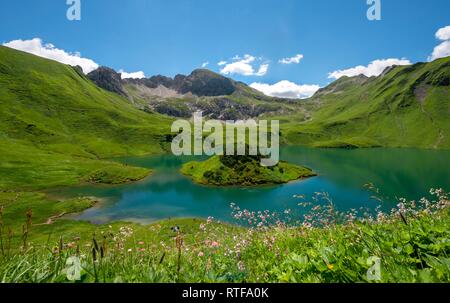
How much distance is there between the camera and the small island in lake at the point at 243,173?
303 ft

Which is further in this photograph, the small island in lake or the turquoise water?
the small island in lake

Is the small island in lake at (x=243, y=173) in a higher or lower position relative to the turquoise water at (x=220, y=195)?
higher

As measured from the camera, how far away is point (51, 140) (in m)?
187

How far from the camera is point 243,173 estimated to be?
313ft

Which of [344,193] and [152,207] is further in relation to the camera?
[344,193]

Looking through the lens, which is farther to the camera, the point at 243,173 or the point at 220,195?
the point at 243,173

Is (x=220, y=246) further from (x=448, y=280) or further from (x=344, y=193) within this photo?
(x=344, y=193)

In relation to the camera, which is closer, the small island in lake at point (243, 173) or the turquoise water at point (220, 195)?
the turquoise water at point (220, 195)

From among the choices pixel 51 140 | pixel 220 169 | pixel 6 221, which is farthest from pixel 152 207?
pixel 51 140

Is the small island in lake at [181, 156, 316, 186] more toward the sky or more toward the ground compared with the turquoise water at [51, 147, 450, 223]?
more toward the sky

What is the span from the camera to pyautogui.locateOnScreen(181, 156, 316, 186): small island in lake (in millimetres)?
92375

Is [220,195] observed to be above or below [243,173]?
below
